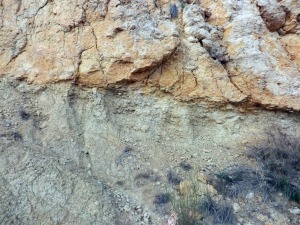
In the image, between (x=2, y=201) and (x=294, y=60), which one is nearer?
(x=2, y=201)

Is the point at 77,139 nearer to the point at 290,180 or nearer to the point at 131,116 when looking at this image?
the point at 131,116

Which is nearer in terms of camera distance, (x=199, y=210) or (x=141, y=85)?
(x=199, y=210)

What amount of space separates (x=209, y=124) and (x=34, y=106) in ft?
8.26

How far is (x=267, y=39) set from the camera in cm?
469

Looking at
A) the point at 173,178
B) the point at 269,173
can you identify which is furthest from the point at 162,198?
the point at 269,173

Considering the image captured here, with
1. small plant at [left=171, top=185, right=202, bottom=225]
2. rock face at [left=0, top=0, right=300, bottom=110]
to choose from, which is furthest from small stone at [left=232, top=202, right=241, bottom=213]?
rock face at [left=0, top=0, right=300, bottom=110]

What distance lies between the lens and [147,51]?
4.22 meters

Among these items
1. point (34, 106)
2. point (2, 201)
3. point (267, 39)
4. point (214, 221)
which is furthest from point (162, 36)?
point (2, 201)

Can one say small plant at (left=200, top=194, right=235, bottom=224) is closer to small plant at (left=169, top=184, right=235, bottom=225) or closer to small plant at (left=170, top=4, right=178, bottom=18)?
small plant at (left=169, top=184, right=235, bottom=225)

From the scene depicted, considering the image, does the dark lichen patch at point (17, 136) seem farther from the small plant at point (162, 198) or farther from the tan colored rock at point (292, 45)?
the tan colored rock at point (292, 45)

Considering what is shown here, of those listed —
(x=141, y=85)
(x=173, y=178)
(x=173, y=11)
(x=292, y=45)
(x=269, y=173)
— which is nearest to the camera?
(x=173, y=178)

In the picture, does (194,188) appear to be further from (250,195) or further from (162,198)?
(250,195)

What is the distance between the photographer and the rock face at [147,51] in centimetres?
427

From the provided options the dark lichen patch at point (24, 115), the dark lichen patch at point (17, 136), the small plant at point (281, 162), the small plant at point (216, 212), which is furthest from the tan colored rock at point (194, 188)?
the dark lichen patch at point (24, 115)
